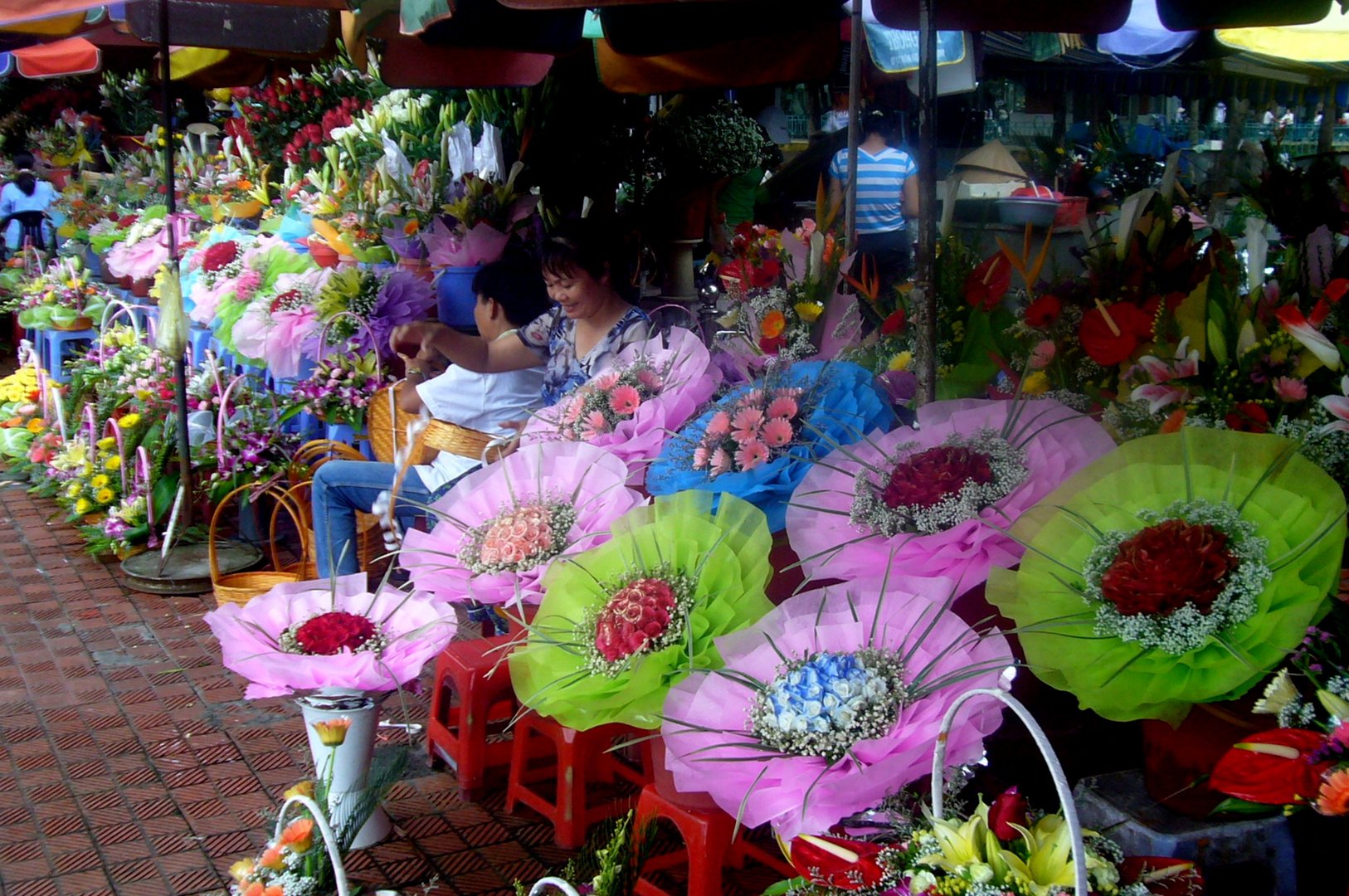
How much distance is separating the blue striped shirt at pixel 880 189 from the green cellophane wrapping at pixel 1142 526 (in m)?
4.31

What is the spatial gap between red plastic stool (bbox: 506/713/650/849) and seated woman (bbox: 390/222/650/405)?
990 mm

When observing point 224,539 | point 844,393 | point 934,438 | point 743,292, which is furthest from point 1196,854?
point 224,539

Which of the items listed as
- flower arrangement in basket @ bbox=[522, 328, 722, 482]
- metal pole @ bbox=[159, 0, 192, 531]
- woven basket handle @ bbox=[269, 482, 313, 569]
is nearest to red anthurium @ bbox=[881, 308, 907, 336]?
flower arrangement in basket @ bbox=[522, 328, 722, 482]

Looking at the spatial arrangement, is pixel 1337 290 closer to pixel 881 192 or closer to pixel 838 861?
pixel 838 861

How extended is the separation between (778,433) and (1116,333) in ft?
2.12

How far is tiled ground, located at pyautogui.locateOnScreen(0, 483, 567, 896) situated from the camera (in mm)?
2764

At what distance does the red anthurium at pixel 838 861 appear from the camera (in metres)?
1.43

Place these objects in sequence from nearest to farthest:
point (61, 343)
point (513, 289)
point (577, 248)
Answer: point (577, 248)
point (513, 289)
point (61, 343)

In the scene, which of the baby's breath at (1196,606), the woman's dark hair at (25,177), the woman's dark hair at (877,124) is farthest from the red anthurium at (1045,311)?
the woman's dark hair at (25,177)

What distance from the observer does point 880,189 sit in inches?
232

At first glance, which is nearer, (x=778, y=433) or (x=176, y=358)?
(x=778, y=433)

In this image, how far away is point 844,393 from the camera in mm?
Answer: 2318

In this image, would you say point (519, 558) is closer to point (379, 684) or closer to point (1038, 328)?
point (379, 684)

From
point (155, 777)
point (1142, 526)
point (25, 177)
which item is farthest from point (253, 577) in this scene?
point (25, 177)
